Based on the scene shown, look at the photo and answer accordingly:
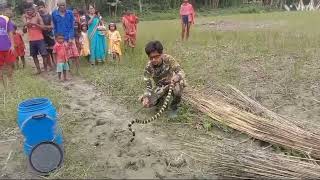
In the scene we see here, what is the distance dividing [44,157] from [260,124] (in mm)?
2428

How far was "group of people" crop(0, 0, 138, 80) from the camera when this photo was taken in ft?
29.2

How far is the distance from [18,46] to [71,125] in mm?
5070

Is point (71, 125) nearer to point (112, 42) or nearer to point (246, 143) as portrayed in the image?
point (246, 143)

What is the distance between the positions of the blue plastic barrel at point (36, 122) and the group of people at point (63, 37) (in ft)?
11.1

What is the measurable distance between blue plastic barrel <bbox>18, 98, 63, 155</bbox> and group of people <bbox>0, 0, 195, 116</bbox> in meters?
1.43

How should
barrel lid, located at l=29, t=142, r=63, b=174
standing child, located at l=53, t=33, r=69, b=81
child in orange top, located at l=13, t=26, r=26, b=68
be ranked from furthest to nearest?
1. child in orange top, located at l=13, t=26, r=26, b=68
2. standing child, located at l=53, t=33, r=69, b=81
3. barrel lid, located at l=29, t=142, r=63, b=174

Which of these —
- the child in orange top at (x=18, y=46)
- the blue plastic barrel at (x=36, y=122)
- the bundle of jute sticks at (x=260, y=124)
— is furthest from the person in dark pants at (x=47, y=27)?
the blue plastic barrel at (x=36, y=122)

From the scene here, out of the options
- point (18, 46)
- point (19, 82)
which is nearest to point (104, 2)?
point (18, 46)

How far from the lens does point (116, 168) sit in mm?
4738

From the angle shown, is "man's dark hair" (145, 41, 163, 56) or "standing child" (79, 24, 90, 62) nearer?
"man's dark hair" (145, 41, 163, 56)

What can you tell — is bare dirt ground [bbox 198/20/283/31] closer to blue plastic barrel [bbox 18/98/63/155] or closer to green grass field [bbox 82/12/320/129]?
green grass field [bbox 82/12/320/129]

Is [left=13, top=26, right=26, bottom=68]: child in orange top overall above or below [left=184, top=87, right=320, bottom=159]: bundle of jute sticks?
above

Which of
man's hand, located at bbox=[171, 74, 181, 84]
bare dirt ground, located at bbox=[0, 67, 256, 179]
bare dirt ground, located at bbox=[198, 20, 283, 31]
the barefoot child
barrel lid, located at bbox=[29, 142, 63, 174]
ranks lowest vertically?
bare dirt ground, located at bbox=[0, 67, 256, 179]

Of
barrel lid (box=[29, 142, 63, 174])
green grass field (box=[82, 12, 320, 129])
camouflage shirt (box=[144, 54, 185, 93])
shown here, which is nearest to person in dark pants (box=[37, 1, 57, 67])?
green grass field (box=[82, 12, 320, 129])
